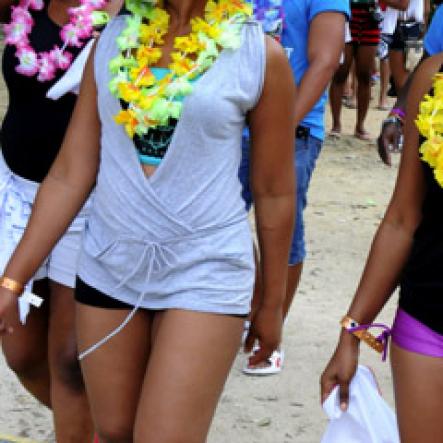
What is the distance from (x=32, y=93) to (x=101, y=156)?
0.70 metres

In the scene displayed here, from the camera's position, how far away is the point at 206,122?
270 centimetres

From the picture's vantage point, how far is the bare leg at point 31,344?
362 cm

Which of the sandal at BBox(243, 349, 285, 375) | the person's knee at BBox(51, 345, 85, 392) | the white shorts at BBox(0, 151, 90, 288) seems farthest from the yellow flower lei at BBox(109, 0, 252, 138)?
the sandal at BBox(243, 349, 285, 375)

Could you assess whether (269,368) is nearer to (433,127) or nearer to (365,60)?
(433,127)

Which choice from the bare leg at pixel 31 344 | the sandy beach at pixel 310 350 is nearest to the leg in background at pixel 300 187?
the sandy beach at pixel 310 350

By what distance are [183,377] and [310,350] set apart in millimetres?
2620

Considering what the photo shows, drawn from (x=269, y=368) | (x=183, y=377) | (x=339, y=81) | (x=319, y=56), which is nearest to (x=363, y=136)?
(x=339, y=81)

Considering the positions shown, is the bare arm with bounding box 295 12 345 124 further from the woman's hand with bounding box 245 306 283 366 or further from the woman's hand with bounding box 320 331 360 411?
the woman's hand with bounding box 320 331 360 411

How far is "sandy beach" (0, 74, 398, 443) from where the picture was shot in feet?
14.6

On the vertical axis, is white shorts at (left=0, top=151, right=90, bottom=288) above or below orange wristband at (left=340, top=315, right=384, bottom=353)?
below

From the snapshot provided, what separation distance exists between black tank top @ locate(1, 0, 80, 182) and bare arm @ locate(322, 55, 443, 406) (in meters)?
1.27

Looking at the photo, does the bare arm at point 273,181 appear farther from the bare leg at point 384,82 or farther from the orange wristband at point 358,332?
the bare leg at point 384,82

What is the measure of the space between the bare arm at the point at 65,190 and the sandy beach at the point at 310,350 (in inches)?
60.3

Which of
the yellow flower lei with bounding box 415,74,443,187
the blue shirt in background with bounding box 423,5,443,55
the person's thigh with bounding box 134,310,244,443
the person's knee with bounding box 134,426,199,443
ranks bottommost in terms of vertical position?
the person's knee with bounding box 134,426,199,443
